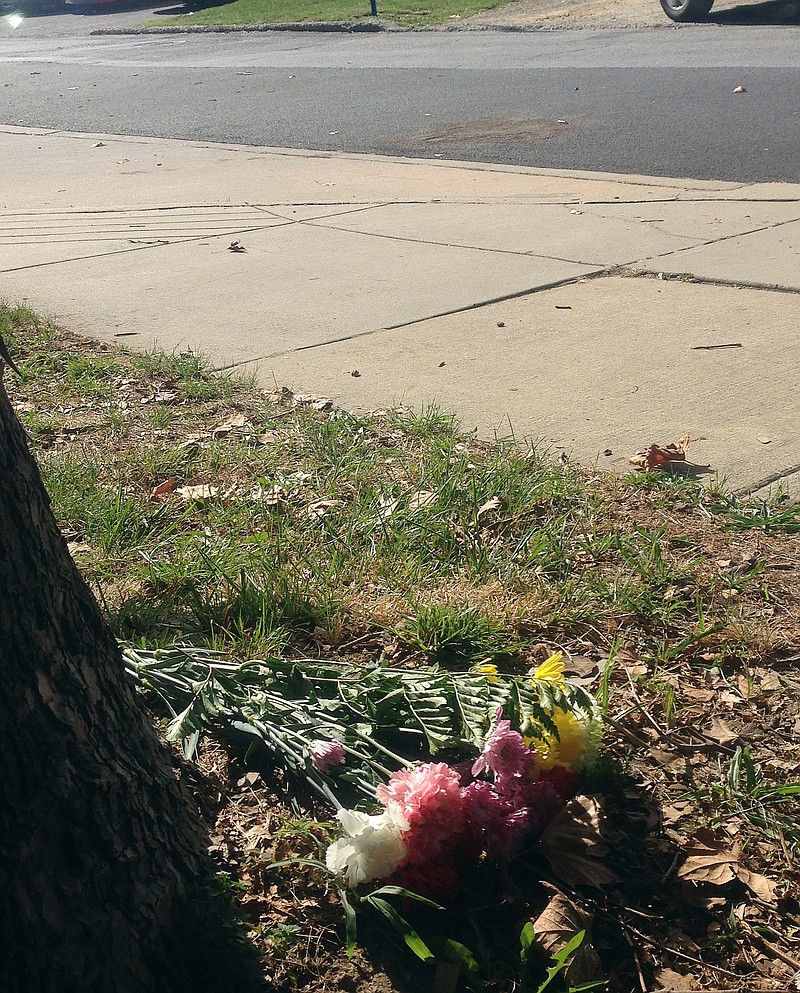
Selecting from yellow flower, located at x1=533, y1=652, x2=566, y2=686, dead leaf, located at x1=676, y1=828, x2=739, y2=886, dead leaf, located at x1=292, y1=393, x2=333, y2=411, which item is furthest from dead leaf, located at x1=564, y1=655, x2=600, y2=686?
dead leaf, located at x1=292, y1=393, x2=333, y2=411

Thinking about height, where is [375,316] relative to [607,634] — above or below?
above

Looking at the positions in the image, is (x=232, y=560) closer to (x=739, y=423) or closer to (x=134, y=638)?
(x=134, y=638)

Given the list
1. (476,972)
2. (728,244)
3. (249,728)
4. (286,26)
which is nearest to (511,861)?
(476,972)

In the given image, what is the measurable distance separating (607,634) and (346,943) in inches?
44.2

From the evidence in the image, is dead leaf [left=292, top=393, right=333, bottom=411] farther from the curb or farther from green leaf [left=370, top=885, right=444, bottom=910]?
the curb

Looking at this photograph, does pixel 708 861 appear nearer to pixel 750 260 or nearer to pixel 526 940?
pixel 526 940

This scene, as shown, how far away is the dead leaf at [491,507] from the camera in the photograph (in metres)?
3.27

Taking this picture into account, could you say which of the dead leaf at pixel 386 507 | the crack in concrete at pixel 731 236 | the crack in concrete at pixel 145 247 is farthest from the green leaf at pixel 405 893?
the crack in concrete at pixel 145 247

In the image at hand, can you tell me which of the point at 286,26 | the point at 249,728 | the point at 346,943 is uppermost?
the point at 286,26

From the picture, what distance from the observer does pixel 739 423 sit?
12.5 ft

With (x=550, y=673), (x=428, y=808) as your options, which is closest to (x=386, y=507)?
(x=550, y=673)

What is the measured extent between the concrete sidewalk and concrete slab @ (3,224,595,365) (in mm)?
18

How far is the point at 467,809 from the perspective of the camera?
6.32ft

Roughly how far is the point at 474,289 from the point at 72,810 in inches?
167
